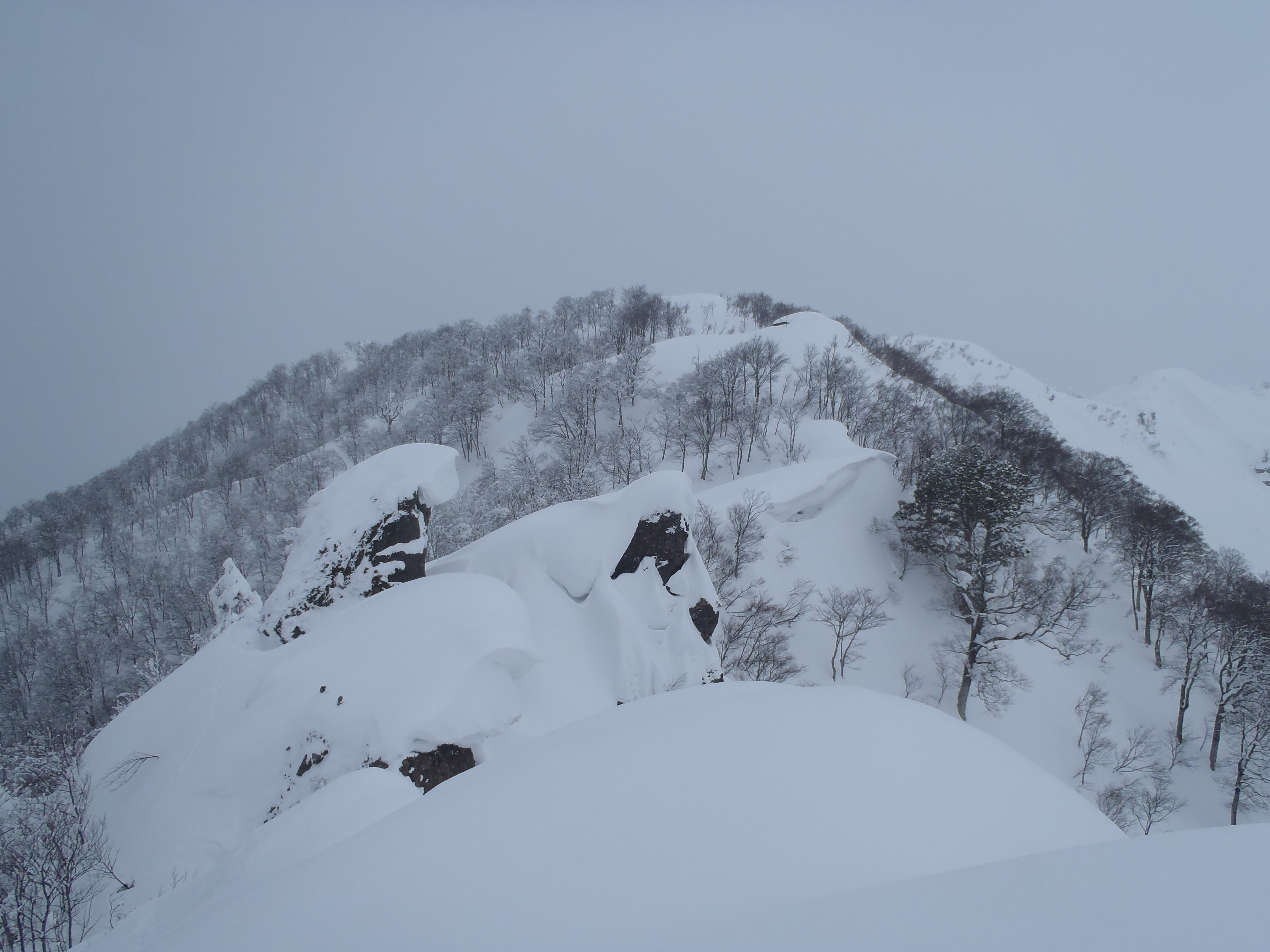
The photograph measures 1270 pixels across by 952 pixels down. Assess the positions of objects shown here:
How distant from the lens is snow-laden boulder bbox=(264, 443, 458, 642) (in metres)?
12.4

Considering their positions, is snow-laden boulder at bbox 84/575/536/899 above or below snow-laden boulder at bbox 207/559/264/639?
below

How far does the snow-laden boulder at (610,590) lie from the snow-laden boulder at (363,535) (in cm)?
145

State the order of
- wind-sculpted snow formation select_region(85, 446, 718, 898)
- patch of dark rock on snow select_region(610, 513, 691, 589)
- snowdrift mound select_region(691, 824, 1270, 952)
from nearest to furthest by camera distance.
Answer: snowdrift mound select_region(691, 824, 1270, 952), wind-sculpted snow formation select_region(85, 446, 718, 898), patch of dark rock on snow select_region(610, 513, 691, 589)

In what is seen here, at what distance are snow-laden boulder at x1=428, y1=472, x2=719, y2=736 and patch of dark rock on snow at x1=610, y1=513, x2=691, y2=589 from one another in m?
0.03

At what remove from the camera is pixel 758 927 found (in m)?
2.29

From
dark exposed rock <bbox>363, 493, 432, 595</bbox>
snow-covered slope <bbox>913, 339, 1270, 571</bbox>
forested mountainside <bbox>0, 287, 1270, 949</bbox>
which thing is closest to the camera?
dark exposed rock <bbox>363, 493, 432, 595</bbox>

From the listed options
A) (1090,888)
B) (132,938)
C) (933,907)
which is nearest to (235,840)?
(132,938)

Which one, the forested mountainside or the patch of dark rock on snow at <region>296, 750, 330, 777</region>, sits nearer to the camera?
the patch of dark rock on snow at <region>296, 750, 330, 777</region>

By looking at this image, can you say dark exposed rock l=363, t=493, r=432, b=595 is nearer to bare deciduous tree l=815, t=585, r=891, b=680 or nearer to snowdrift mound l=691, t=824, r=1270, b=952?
snowdrift mound l=691, t=824, r=1270, b=952

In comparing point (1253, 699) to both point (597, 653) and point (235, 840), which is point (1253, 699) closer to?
point (597, 653)

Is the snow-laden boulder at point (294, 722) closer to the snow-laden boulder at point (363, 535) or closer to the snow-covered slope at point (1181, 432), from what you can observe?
the snow-laden boulder at point (363, 535)

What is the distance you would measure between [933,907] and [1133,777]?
25.9 meters

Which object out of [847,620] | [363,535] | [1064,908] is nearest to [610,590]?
[363,535]

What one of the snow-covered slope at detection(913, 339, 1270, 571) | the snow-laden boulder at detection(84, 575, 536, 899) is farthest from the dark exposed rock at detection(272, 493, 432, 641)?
the snow-covered slope at detection(913, 339, 1270, 571)
